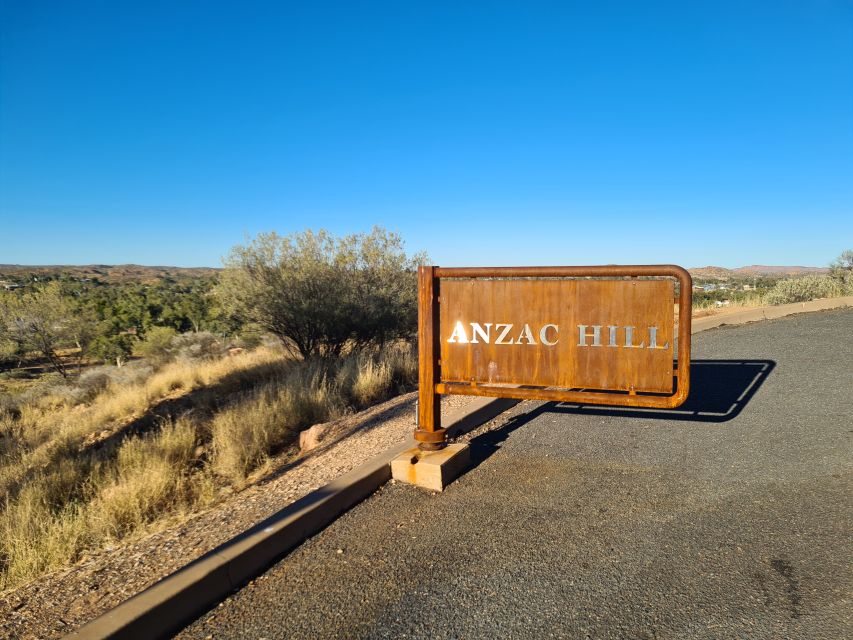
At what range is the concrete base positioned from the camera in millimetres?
4652

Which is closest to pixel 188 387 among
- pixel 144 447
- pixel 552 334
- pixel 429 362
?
pixel 144 447

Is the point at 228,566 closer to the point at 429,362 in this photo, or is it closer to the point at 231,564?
the point at 231,564

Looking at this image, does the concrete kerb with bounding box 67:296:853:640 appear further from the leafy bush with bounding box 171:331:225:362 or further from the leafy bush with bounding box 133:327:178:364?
the leafy bush with bounding box 133:327:178:364

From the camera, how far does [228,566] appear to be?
3.25 meters

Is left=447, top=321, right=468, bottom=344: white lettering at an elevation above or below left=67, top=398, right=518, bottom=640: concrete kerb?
above

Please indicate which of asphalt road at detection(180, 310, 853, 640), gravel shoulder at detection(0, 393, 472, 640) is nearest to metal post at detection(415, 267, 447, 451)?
asphalt road at detection(180, 310, 853, 640)

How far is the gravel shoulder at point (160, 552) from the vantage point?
3.09m

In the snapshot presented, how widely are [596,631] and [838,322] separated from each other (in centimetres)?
1396

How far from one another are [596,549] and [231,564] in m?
2.21

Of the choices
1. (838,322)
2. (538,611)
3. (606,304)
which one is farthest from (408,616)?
(838,322)

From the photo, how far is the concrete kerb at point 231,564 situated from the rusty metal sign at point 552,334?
88 centimetres

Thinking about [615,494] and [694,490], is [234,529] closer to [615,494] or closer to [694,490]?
[615,494]

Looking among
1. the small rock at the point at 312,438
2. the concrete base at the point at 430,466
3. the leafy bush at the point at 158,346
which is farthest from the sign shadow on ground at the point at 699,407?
the leafy bush at the point at 158,346

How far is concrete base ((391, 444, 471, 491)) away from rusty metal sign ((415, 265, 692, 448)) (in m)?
0.17
